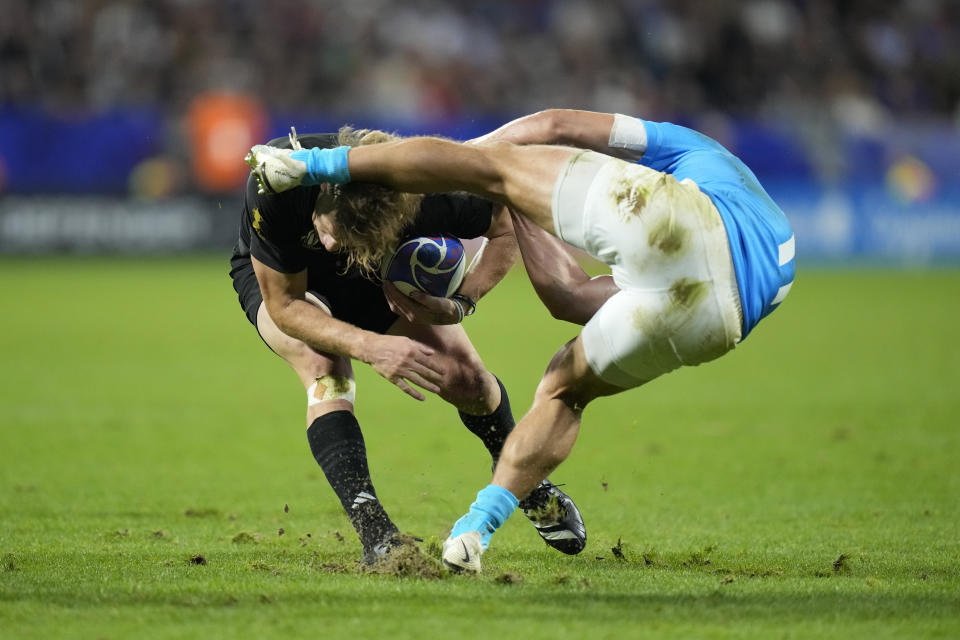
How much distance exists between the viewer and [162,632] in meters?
3.79

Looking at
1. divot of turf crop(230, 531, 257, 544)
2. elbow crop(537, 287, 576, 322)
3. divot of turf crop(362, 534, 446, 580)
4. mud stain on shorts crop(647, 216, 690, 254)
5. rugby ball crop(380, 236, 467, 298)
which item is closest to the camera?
mud stain on shorts crop(647, 216, 690, 254)

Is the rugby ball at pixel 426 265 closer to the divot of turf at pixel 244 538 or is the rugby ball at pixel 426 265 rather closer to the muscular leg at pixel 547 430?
the muscular leg at pixel 547 430

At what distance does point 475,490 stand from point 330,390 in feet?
6.16

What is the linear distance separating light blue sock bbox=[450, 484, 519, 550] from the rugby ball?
3.02ft

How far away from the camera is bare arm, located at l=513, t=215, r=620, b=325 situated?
513 cm

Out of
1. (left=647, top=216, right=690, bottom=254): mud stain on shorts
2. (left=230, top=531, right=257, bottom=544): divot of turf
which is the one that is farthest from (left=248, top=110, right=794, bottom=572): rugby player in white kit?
(left=230, top=531, right=257, bottom=544): divot of turf

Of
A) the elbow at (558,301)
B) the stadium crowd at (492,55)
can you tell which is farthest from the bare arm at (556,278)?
the stadium crowd at (492,55)

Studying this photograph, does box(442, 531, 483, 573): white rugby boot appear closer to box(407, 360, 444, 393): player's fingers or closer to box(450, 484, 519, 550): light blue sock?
box(450, 484, 519, 550): light blue sock

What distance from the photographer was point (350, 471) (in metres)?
4.92

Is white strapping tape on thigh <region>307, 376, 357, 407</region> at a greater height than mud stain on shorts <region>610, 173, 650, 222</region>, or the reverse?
mud stain on shorts <region>610, 173, 650, 222</region>

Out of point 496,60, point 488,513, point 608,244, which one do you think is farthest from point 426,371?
point 496,60

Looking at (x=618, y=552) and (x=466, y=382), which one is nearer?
(x=618, y=552)

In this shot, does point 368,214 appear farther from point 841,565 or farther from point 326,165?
point 841,565

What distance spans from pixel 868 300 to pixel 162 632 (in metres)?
14.9
